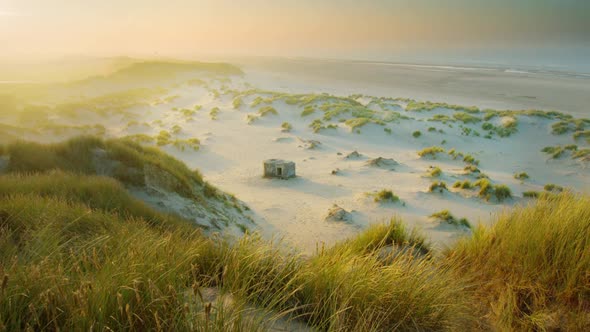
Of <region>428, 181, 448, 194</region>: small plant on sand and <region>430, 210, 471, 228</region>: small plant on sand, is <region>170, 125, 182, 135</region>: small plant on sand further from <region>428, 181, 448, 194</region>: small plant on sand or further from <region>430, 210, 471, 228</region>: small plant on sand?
<region>430, 210, 471, 228</region>: small plant on sand

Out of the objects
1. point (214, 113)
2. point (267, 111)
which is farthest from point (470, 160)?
point (214, 113)

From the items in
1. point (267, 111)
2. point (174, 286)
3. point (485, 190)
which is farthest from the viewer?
point (267, 111)

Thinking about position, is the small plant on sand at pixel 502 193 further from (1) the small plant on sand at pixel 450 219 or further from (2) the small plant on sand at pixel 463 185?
(1) the small plant on sand at pixel 450 219

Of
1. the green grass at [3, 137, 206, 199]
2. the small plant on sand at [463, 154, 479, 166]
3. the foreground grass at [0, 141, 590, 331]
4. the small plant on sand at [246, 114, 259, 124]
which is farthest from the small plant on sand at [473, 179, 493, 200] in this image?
the small plant on sand at [246, 114, 259, 124]

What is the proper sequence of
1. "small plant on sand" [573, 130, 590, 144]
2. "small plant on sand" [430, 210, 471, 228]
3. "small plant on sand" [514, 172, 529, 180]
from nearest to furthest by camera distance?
"small plant on sand" [430, 210, 471, 228] → "small plant on sand" [514, 172, 529, 180] → "small plant on sand" [573, 130, 590, 144]

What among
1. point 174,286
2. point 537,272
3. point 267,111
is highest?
point 174,286

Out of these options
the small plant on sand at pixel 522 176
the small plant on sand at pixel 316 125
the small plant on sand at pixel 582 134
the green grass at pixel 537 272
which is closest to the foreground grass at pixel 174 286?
the green grass at pixel 537 272

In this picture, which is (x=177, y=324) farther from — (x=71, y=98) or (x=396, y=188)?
(x=71, y=98)

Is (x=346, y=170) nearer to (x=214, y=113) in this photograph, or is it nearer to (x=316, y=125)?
(x=316, y=125)

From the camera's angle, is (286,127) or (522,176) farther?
(286,127)

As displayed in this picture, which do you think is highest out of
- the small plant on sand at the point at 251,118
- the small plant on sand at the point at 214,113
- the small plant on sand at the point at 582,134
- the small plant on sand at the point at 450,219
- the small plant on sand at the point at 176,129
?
the small plant on sand at the point at 214,113

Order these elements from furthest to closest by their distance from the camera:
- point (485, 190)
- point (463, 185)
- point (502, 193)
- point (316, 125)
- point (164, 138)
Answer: point (316, 125) < point (164, 138) < point (463, 185) < point (485, 190) < point (502, 193)

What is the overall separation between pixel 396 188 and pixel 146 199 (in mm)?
9382

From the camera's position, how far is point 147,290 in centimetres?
188
